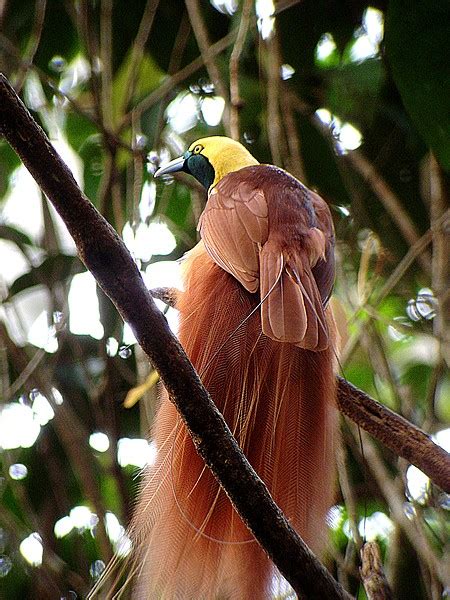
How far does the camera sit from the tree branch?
1.09 meters

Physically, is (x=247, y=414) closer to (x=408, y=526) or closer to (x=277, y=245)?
(x=277, y=245)

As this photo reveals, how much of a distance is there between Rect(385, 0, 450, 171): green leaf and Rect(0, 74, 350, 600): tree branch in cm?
121

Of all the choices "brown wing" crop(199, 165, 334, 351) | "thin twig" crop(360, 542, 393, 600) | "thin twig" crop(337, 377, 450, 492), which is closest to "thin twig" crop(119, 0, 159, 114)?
"brown wing" crop(199, 165, 334, 351)

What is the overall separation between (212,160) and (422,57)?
0.65 m

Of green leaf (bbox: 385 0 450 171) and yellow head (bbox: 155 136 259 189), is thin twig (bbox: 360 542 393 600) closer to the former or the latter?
green leaf (bbox: 385 0 450 171)

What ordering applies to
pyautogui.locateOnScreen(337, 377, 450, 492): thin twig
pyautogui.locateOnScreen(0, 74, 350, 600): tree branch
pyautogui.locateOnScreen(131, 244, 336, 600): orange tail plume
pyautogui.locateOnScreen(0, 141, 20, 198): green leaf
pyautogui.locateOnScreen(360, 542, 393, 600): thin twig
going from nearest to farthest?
pyautogui.locateOnScreen(0, 74, 350, 600): tree branch → pyautogui.locateOnScreen(360, 542, 393, 600): thin twig → pyautogui.locateOnScreen(131, 244, 336, 600): orange tail plume → pyautogui.locateOnScreen(337, 377, 450, 492): thin twig → pyautogui.locateOnScreen(0, 141, 20, 198): green leaf

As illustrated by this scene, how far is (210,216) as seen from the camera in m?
1.86

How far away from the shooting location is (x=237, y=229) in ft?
5.83

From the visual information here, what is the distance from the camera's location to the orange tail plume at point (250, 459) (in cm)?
142

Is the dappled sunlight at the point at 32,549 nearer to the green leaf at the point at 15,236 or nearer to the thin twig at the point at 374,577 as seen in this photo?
the green leaf at the point at 15,236

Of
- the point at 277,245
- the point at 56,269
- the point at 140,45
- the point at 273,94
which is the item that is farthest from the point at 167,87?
the point at 277,245

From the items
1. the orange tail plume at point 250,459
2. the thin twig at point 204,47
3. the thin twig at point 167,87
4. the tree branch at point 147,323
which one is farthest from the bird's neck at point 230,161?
the tree branch at point 147,323

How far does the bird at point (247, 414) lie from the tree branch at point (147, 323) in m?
0.36

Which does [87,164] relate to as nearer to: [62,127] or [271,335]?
[62,127]
